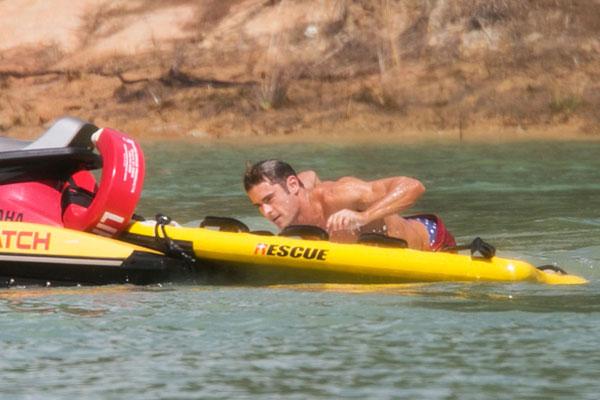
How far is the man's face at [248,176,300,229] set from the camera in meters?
8.69

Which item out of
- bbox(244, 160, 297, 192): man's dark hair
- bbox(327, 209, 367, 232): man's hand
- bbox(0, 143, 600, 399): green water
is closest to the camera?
bbox(0, 143, 600, 399): green water

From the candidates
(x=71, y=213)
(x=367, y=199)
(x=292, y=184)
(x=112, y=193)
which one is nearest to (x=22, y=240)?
(x=71, y=213)

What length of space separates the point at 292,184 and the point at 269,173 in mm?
143

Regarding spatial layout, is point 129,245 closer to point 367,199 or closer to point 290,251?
point 290,251

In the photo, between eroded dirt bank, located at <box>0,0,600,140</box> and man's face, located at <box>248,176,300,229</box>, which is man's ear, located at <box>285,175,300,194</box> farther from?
eroded dirt bank, located at <box>0,0,600,140</box>

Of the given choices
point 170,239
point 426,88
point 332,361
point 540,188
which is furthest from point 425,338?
point 426,88

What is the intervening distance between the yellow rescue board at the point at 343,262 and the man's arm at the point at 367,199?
0.27 metres

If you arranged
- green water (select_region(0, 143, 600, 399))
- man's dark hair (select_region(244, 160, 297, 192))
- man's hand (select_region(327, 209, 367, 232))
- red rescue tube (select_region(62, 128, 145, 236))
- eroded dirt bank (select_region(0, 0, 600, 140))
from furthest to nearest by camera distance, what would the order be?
eroded dirt bank (select_region(0, 0, 600, 140)) < man's dark hair (select_region(244, 160, 297, 192)) < man's hand (select_region(327, 209, 367, 232)) < red rescue tube (select_region(62, 128, 145, 236)) < green water (select_region(0, 143, 600, 399))

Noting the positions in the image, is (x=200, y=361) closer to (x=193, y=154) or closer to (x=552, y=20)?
(x=193, y=154)

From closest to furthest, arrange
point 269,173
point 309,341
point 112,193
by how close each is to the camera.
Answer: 1. point 309,341
2. point 112,193
3. point 269,173

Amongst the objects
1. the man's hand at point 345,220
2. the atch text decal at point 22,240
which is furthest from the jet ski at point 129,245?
the man's hand at point 345,220

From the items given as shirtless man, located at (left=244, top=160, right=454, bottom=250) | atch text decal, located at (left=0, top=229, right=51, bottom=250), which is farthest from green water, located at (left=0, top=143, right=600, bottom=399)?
shirtless man, located at (left=244, top=160, right=454, bottom=250)

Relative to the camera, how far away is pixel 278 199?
8.70m

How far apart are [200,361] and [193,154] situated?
982cm
